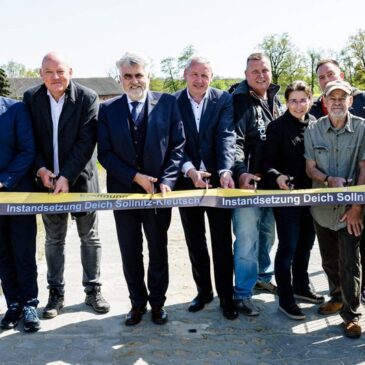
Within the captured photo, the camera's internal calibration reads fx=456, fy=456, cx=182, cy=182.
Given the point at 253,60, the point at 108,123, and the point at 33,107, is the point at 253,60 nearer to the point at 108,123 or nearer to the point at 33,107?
the point at 108,123

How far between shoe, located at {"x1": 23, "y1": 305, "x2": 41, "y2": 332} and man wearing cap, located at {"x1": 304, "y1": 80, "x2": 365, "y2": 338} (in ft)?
9.26

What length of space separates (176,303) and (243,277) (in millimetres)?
818

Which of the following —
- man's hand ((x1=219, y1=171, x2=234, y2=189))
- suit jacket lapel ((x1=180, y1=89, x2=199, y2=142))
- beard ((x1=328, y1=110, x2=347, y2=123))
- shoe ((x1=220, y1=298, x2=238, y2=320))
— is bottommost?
shoe ((x1=220, y1=298, x2=238, y2=320))

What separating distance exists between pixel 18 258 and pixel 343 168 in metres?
3.13

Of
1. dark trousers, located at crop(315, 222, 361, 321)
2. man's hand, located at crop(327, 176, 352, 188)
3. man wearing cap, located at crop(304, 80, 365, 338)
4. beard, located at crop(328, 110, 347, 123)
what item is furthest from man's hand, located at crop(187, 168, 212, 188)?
dark trousers, located at crop(315, 222, 361, 321)

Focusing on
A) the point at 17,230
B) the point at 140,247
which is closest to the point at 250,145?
the point at 140,247

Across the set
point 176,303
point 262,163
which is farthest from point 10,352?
point 262,163

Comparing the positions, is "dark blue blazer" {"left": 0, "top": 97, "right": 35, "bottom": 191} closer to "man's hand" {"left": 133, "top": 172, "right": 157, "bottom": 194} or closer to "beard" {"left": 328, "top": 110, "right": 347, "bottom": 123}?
"man's hand" {"left": 133, "top": 172, "right": 157, "bottom": 194}

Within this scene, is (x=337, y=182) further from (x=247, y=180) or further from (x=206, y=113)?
(x=206, y=113)

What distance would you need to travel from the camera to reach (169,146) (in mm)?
4270

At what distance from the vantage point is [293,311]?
4395mm

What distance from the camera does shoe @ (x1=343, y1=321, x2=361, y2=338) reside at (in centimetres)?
396

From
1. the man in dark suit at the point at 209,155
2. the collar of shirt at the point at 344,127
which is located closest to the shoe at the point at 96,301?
the man in dark suit at the point at 209,155

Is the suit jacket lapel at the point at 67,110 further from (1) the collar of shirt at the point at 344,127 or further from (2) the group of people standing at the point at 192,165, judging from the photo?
(1) the collar of shirt at the point at 344,127
